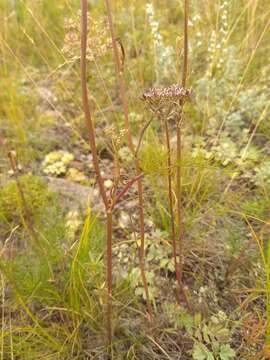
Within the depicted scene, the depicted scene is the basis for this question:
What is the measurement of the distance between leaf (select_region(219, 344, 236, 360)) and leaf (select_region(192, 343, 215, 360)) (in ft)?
0.12

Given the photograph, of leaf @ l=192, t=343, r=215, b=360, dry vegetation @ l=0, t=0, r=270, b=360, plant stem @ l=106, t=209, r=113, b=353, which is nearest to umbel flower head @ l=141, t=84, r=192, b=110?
dry vegetation @ l=0, t=0, r=270, b=360

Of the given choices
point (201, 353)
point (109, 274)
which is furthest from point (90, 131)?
point (201, 353)

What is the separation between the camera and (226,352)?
107 centimetres

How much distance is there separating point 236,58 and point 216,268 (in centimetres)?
127

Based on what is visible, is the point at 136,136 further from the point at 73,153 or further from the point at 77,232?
the point at 77,232

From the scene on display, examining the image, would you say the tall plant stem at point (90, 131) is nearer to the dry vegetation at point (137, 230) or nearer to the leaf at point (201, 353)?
the dry vegetation at point (137, 230)

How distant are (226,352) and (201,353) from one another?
0.24 feet

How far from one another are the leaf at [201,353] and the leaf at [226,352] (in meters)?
0.04

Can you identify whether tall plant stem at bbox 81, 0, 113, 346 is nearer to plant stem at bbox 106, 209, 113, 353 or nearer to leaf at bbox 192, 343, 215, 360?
plant stem at bbox 106, 209, 113, 353

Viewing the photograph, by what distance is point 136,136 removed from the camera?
2.02m

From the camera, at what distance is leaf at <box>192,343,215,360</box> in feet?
3.45

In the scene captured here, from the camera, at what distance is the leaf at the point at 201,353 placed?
1052mm

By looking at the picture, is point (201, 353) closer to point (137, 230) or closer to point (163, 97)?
point (137, 230)

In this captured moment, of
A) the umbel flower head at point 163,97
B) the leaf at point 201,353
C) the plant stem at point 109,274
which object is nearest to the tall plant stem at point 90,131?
the plant stem at point 109,274
